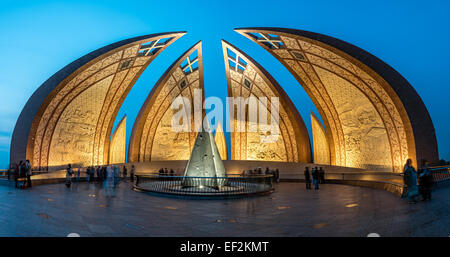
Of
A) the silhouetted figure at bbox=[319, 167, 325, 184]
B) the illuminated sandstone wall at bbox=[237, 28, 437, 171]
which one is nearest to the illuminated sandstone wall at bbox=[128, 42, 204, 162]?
the illuminated sandstone wall at bbox=[237, 28, 437, 171]

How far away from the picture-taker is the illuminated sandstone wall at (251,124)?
14641 millimetres

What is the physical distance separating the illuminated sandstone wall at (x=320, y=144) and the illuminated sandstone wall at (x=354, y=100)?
150cm

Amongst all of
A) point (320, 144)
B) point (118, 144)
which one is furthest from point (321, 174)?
point (118, 144)

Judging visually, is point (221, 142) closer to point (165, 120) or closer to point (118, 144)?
point (165, 120)

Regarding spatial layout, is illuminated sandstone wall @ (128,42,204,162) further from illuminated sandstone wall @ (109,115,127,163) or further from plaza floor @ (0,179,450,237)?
plaza floor @ (0,179,450,237)

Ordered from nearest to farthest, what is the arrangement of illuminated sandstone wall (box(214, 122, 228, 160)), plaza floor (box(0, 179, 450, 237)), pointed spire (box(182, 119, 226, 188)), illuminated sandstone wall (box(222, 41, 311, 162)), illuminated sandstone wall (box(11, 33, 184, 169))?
plaza floor (box(0, 179, 450, 237)), pointed spire (box(182, 119, 226, 188)), illuminated sandstone wall (box(11, 33, 184, 169)), illuminated sandstone wall (box(222, 41, 311, 162)), illuminated sandstone wall (box(214, 122, 228, 160))

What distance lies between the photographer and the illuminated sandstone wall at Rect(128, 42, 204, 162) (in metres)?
15.7

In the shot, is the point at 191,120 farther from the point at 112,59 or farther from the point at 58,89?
the point at 58,89

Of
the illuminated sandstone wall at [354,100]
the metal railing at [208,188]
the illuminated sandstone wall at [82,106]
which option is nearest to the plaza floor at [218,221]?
the metal railing at [208,188]

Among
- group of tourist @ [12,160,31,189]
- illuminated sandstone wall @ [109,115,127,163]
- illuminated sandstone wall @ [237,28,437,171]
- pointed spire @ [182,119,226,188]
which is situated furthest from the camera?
illuminated sandstone wall @ [109,115,127,163]

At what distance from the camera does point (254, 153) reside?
1719 centimetres

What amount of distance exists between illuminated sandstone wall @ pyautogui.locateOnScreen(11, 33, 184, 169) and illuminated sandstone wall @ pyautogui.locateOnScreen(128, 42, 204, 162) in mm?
1575
